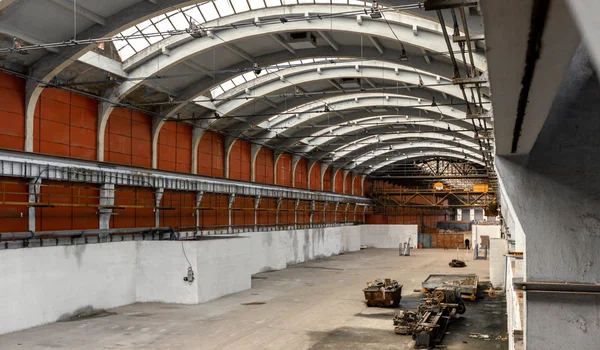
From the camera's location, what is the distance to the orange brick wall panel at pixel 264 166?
38.5 m

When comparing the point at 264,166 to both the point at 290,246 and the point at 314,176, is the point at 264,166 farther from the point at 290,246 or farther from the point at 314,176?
the point at 314,176

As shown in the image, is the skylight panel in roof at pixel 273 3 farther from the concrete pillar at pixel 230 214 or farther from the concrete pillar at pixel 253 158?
the concrete pillar at pixel 253 158

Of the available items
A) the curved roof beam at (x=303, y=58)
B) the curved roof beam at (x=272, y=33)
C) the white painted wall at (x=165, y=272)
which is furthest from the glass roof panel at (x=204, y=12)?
the white painted wall at (x=165, y=272)

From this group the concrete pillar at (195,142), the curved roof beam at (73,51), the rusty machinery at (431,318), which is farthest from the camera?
the concrete pillar at (195,142)

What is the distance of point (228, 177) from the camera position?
34.2m

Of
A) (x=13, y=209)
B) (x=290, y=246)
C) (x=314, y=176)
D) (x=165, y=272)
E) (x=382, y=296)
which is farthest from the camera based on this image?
(x=314, y=176)

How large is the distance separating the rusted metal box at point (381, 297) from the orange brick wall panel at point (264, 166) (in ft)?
60.4

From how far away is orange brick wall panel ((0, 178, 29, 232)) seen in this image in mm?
18531

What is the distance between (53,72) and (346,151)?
3155cm

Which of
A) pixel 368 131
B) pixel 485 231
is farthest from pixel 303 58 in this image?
pixel 485 231

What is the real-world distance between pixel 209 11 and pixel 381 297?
13.0 m

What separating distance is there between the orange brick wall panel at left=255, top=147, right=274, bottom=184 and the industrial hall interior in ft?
13.9

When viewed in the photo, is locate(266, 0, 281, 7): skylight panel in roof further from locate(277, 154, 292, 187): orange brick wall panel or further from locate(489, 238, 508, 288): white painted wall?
locate(277, 154, 292, 187): orange brick wall panel

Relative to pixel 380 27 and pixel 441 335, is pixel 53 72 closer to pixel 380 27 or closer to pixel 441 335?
pixel 380 27
